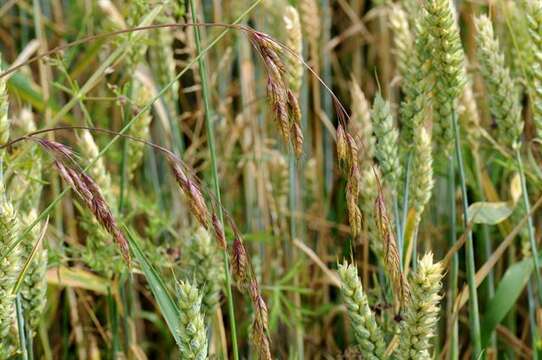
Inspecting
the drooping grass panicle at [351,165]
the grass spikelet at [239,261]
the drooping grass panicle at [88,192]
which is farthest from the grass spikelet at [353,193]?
the drooping grass panicle at [88,192]

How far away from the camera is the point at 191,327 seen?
3.15ft

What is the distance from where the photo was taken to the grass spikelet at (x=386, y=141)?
117cm

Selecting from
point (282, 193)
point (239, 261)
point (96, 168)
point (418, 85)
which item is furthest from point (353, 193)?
point (282, 193)

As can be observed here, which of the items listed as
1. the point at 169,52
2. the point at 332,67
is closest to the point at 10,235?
the point at 169,52

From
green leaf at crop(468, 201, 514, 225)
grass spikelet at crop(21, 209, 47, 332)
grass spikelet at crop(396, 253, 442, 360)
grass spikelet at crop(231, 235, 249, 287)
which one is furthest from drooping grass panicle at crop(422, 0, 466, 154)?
grass spikelet at crop(21, 209, 47, 332)

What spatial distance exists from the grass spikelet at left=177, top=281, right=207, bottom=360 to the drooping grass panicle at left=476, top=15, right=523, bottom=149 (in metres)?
0.56

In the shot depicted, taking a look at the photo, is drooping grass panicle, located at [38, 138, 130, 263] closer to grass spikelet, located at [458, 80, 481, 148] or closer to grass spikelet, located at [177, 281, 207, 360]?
grass spikelet, located at [177, 281, 207, 360]

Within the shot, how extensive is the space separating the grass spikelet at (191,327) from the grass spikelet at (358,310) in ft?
0.57

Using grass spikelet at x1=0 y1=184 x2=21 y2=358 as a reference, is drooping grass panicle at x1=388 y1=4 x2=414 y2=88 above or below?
above

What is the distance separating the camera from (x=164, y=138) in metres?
2.12

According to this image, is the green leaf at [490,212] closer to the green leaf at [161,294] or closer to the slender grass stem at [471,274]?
the slender grass stem at [471,274]

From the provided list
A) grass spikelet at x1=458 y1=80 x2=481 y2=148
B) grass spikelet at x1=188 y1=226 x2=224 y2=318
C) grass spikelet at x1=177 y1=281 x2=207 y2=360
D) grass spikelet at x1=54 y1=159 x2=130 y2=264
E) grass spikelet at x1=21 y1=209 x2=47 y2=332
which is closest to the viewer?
grass spikelet at x1=54 y1=159 x2=130 y2=264

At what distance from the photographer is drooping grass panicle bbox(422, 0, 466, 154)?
1146 millimetres

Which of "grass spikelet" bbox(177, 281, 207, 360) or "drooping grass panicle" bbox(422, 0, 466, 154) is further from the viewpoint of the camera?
"drooping grass panicle" bbox(422, 0, 466, 154)
